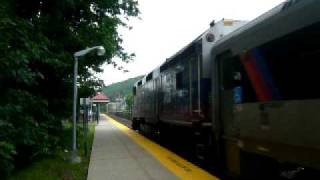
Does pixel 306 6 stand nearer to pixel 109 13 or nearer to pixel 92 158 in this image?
pixel 92 158

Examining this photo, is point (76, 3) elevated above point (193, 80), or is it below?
above

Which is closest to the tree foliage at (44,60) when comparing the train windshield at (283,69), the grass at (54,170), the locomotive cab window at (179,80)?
the grass at (54,170)

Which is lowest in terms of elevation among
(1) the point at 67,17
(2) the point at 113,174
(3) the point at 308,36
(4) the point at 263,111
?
(2) the point at 113,174

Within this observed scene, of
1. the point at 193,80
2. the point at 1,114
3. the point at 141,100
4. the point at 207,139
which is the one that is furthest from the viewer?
the point at 141,100

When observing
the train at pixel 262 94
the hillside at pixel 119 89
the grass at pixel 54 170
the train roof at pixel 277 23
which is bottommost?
the grass at pixel 54 170

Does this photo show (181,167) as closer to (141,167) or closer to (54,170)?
(141,167)

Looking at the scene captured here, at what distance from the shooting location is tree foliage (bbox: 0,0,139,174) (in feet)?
34.9

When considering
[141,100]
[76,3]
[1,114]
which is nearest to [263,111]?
[1,114]

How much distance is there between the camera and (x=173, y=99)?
19109mm

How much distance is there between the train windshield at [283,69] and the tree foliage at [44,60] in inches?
161

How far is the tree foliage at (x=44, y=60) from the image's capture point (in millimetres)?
10648

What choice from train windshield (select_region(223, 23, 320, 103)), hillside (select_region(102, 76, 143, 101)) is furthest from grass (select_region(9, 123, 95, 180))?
hillside (select_region(102, 76, 143, 101))

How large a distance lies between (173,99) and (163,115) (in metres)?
3.10

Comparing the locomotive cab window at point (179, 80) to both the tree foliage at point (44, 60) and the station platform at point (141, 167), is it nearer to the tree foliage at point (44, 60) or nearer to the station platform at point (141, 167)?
the station platform at point (141, 167)
